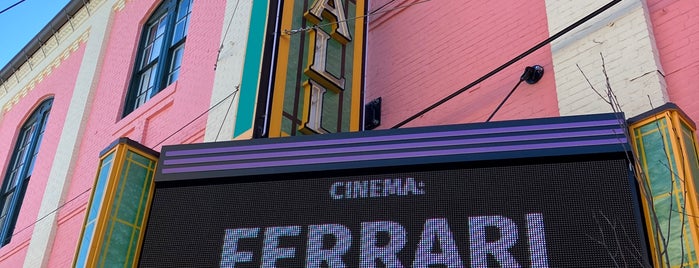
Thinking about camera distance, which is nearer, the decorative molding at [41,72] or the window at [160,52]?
the window at [160,52]

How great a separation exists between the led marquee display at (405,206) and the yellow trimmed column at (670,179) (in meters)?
0.12

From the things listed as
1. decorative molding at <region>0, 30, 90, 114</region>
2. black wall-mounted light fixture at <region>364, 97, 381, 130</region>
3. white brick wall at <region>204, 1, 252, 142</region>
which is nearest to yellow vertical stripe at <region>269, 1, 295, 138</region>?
A: white brick wall at <region>204, 1, 252, 142</region>

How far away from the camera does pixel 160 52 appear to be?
12.8 m

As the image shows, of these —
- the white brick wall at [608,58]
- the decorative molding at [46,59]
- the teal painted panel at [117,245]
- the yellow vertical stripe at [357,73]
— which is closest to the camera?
the teal painted panel at [117,245]

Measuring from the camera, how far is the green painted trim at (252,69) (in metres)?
8.05

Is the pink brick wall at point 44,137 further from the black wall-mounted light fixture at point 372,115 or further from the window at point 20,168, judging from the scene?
the black wall-mounted light fixture at point 372,115

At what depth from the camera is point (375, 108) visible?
30.1 feet

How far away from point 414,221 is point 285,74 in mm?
3180

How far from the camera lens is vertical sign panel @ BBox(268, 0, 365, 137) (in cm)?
795

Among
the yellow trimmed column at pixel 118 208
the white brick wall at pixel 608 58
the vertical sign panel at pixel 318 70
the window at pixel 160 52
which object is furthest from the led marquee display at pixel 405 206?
the window at pixel 160 52

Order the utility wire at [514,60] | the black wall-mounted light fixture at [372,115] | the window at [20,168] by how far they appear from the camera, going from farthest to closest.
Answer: the window at [20,168] < the black wall-mounted light fixture at [372,115] < the utility wire at [514,60]

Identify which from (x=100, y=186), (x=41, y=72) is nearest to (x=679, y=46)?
(x=100, y=186)

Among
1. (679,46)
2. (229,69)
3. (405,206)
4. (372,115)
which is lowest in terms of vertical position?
(405,206)

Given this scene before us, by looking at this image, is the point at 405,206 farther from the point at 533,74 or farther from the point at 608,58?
the point at 533,74
